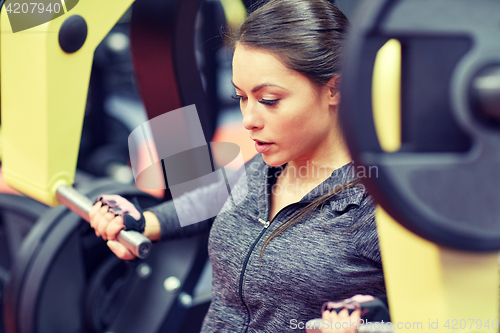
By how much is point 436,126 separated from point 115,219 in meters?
0.59

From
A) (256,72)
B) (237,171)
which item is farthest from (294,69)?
(237,171)

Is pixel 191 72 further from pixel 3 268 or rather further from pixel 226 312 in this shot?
pixel 3 268

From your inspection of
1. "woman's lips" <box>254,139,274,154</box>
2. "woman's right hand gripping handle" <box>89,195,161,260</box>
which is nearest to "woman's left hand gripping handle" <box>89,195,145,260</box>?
"woman's right hand gripping handle" <box>89,195,161,260</box>

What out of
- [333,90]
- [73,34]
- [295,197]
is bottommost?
[295,197]

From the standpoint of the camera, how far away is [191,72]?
98 centimetres

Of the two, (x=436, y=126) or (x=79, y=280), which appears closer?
(x=436, y=126)

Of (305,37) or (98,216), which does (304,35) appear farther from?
(98,216)

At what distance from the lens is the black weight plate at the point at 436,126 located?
27 centimetres

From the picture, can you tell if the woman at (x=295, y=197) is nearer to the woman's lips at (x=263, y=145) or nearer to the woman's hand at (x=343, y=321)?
the woman's lips at (x=263, y=145)

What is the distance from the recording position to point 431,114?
28cm

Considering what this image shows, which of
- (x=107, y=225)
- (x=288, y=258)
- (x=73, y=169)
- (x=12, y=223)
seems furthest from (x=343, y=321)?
(x=12, y=223)

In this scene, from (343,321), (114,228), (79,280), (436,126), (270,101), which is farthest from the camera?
(79,280)

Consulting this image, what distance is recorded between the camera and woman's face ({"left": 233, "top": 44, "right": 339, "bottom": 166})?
621mm

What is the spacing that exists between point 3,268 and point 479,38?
1.52m
